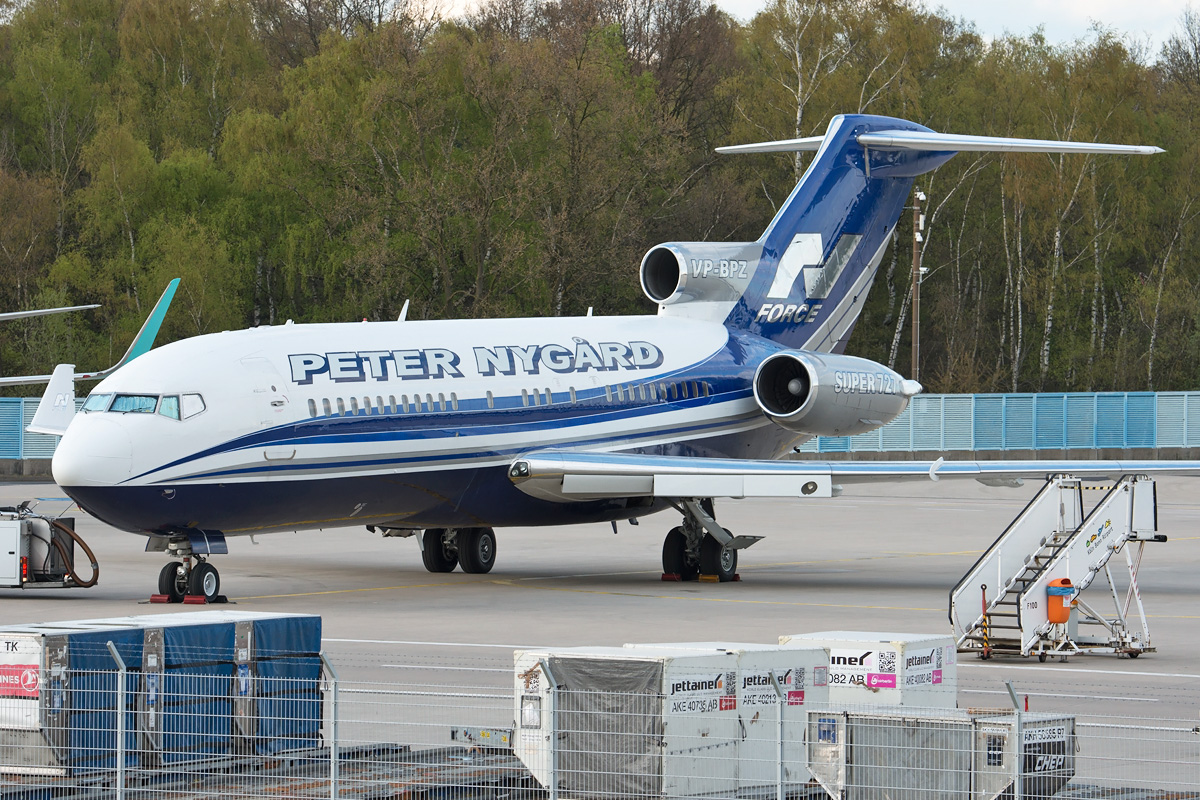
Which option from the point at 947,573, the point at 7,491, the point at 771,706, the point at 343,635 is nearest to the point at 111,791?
the point at 771,706

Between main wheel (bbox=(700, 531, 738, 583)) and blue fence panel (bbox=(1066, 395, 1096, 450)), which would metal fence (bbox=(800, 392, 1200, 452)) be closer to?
blue fence panel (bbox=(1066, 395, 1096, 450))

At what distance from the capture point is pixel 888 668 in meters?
11.4

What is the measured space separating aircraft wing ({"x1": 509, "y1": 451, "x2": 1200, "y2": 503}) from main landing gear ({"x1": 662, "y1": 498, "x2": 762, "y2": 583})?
129 cm

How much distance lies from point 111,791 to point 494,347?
15.5 metres

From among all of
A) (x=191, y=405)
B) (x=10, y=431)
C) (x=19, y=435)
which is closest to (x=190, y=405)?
(x=191, y=405)

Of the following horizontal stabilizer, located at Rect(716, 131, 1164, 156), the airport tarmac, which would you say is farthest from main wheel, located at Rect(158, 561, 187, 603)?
horizontal stabilizer, located at Rect(716, 131, 1164, 156)

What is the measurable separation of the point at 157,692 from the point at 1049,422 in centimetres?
5665

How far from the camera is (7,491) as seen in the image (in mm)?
47000

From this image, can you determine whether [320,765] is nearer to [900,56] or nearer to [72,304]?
[72,304]

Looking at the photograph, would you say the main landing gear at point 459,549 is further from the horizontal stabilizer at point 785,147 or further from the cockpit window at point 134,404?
the horizontal stabilizer at point 785,147

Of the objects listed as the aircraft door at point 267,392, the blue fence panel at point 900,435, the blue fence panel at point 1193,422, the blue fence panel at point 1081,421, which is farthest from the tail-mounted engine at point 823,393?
the blue fence panel at point 1193,422

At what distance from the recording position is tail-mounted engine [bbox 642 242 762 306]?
29453mm

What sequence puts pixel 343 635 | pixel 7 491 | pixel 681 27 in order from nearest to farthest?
1. pixel 343 635
2. pixel 7 491
3. pixel 681 27

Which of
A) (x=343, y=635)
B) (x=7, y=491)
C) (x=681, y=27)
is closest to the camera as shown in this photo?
(x=343, y=635)
